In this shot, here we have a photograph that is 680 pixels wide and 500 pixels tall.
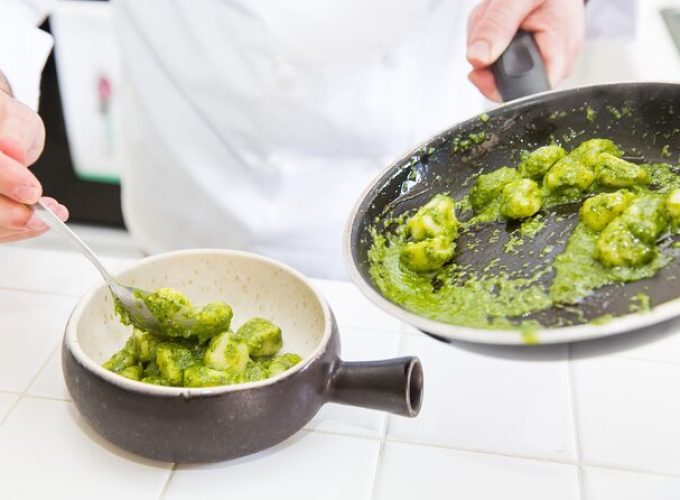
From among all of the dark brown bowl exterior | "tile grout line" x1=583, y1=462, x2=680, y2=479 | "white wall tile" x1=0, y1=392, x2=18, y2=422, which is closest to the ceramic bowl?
the dark brown bowl exterior

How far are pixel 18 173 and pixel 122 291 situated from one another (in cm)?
19

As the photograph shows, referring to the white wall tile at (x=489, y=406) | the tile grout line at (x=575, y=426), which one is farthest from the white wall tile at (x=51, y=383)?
the tile grout line at (x=575, y=426)

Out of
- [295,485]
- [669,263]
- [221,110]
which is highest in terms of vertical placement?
[669,263]

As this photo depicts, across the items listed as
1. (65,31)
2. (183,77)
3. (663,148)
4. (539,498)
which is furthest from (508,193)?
(65,31)

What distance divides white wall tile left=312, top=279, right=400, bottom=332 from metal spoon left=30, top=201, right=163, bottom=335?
0.98 feet

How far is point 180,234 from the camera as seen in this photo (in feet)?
5.37

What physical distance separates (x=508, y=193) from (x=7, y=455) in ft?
2.18

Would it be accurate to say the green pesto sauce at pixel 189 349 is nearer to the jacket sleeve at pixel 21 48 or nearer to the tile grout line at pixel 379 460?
the tile grout line at pixel 379 460

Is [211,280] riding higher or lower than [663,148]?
lower

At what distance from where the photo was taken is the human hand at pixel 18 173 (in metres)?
0.97

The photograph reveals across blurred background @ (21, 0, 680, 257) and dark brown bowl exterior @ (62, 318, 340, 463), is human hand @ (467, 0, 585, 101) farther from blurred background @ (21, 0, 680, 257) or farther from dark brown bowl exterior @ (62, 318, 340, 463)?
blurred background @ (21, 0, 680, 257)

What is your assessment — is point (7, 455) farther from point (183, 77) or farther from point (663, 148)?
point (663, 148)

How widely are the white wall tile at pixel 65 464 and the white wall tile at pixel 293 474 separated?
0.04 metres

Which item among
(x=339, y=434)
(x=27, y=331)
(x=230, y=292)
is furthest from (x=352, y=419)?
(x=27, y=331)
